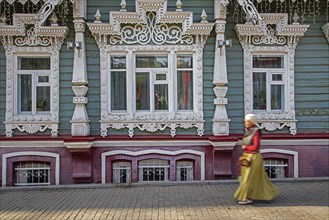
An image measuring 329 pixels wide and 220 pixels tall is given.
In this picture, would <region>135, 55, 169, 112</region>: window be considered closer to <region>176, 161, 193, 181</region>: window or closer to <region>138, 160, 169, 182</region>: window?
<region>138, 160, 169, 182</region>: window

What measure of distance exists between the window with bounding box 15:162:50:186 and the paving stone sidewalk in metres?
0.81

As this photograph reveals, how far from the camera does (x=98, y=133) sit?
11227 mm

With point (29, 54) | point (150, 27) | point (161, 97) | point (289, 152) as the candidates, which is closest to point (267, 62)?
point (289, 152)

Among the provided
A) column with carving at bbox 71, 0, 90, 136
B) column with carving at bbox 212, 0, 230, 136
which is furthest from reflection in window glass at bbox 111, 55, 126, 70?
column with carving at bbox 212, 0, 230, 136

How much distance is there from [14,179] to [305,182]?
777cm

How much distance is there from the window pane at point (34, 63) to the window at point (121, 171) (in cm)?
331

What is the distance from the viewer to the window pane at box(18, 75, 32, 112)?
11406 mm

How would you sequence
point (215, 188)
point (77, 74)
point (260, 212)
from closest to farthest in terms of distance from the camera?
point (260, 212)
point (215, 188)
point (77, 74)

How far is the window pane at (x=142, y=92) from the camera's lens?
37.6ft

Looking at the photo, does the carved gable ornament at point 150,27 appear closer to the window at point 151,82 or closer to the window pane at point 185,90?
the window at point 151,82

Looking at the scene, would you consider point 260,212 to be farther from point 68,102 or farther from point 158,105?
point 68,102

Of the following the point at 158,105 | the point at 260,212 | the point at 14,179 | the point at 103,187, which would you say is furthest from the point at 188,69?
the point at 14,179

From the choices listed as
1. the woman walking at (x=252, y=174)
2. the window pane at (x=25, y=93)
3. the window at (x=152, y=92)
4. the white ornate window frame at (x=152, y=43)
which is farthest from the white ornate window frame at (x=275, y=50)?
the window pane at (x=25, y=93)

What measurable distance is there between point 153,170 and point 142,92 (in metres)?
2.17
